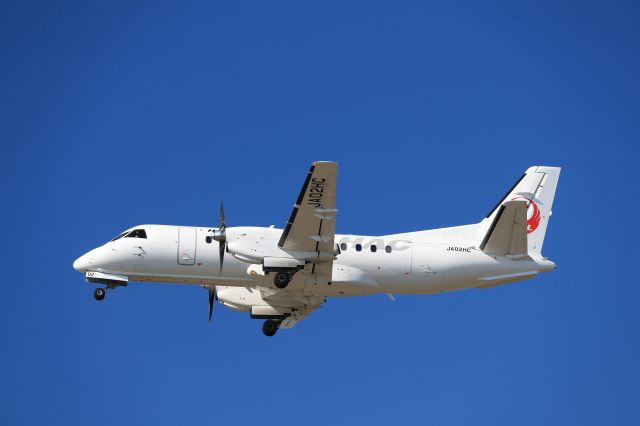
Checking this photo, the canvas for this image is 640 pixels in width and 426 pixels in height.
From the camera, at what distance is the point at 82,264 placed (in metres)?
26.9

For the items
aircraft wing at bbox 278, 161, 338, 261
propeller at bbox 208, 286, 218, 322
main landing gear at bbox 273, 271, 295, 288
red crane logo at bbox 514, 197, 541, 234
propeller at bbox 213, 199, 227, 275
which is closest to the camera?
aircraft wing at bbox 278, 161, 338, 261

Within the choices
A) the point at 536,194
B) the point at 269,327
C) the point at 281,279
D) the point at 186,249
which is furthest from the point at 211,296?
the point at 536,194

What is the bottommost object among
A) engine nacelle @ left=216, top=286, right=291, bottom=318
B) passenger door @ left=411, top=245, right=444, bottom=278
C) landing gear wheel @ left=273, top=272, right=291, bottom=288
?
engine nacelle @ left=216, top=286, right=291, bottom=318

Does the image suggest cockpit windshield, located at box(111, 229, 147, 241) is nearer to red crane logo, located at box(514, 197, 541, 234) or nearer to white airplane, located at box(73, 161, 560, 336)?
white airplane, located at box(73, 161, 560, 336)

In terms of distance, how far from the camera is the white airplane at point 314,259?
25719mm

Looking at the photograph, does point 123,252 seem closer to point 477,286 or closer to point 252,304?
point 252,304

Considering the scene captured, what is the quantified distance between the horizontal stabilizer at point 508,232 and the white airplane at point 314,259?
1.2 inches

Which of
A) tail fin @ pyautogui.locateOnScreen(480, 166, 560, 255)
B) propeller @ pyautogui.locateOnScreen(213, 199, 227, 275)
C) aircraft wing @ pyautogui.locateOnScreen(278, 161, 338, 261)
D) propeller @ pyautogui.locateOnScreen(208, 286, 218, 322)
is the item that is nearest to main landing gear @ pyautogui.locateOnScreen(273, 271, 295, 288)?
aircraft wing @ pyautogui.locateOnScreen(278, 161, 338, 261)

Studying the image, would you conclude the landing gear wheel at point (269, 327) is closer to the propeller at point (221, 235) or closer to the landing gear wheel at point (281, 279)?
the landing gear wheel at point (281, 279)

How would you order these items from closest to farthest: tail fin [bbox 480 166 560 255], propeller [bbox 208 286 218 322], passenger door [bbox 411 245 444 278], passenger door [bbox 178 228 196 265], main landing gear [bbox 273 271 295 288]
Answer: main landing gear [bbox 273 271 295 288], passenger door [bbox 178 228 196 265], passenger door [bbox 411 245 444 278], tail fin [bbox 480 166 560 255], propeller [bbox 208 286 218 322]

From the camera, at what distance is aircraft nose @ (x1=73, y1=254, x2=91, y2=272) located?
88.2ft

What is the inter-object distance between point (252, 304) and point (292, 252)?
455 cm

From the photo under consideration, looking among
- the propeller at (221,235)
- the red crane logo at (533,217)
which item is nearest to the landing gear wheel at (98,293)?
the propeller at (221,235)

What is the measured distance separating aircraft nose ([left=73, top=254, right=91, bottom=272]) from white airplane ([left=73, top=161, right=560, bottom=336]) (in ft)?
0.10
